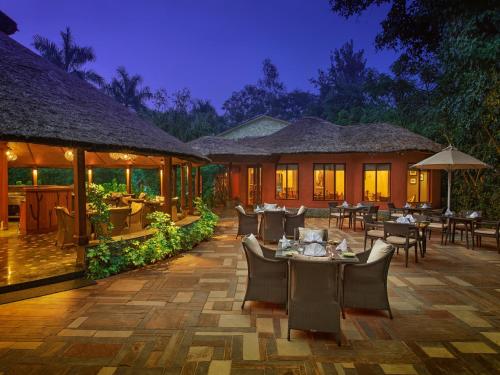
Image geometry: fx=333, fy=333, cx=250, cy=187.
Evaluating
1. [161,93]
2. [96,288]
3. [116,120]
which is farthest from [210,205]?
[161,93]

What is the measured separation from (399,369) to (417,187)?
1336 cm

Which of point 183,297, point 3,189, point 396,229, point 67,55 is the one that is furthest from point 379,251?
point 67,55

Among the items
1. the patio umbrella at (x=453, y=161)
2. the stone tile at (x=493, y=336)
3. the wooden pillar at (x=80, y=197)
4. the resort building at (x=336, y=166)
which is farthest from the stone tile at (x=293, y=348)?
the resort building at (x=336, y=166)

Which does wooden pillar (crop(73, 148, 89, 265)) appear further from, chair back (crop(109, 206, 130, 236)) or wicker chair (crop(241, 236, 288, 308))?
wicker chair (crop(241, 236, 288, 308))

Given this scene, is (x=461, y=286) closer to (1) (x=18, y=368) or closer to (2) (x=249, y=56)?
(1) (x=18, y=368)

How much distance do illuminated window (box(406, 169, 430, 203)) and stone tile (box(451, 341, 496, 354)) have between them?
12.1m

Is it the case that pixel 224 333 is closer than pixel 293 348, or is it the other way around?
pixel 293 348

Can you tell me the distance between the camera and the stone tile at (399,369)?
292 cm

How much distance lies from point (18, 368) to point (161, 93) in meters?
26.0

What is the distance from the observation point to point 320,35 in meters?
135

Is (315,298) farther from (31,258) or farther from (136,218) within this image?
(136,218)

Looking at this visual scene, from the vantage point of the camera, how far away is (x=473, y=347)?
132 inches

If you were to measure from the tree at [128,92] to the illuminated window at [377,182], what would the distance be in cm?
1973

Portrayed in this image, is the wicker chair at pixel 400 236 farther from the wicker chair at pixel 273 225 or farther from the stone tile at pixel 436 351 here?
the stone tile at pixel 436 351
